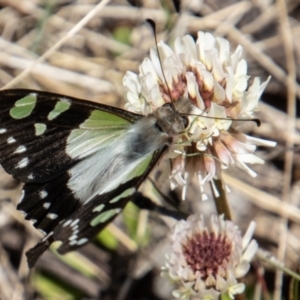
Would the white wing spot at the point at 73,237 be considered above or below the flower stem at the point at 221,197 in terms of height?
above

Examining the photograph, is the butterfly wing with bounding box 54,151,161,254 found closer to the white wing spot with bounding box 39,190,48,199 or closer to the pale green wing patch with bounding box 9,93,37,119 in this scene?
the white wing spot with bounding box 39,190,48,199

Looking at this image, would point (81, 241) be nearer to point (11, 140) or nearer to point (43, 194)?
point (43, 194)

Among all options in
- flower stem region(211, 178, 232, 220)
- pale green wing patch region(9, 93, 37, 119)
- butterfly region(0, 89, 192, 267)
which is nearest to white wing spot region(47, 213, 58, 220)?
butterfly region(0, 89, 192, 267)

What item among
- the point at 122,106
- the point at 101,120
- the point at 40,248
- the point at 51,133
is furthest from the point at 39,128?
the point at 122,106

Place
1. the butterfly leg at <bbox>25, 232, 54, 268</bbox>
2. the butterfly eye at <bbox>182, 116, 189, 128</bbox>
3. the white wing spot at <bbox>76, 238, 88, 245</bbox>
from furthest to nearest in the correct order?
1. the white wing spot at <bbox>76, 238, 88, 245</bbox>
2. the butterfly leg at <bbox>25, 232, 54, 268</bbox>
3. the butterfly eye at <bbox>182, 116, 189, 128</bbox>

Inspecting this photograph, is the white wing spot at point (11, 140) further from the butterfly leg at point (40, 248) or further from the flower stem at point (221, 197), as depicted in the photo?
the flower stem at point (221, 197)

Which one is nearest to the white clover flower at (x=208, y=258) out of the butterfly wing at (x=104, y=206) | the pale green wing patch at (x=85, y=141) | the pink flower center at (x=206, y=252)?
the pink flower center at (x=206, y=252)

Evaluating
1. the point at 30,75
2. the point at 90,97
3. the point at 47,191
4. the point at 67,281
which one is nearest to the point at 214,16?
the point at 90,97
